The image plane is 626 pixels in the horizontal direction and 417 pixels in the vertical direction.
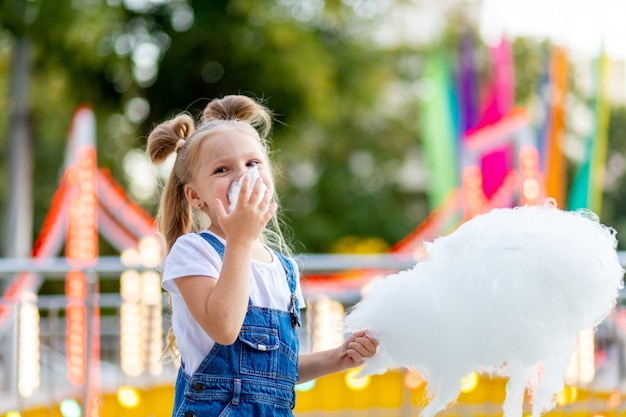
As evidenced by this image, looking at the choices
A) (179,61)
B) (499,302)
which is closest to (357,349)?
(499,302)

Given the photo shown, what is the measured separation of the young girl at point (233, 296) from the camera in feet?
6.01

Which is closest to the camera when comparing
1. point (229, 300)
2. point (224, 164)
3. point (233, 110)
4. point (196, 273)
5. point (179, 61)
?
Result: point (229, 300)

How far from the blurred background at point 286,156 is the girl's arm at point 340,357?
0.54m

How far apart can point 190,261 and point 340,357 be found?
44 cm

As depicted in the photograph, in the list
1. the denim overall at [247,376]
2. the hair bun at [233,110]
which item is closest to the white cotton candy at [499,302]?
the denim overall at [247,376]

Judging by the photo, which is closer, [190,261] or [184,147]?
[190,261]

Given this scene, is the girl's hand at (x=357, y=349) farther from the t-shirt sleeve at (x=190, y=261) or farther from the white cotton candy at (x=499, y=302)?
the t-shirt sleeve at (x=190, y=261)

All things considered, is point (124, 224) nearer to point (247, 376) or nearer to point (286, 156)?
point (247, 376)

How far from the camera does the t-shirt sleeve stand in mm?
1910

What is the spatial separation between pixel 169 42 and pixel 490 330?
11.2 m

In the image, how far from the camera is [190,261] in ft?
6.33

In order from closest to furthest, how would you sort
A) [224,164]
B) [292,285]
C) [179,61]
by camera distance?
[224,164] → [292,285] → [179,61]

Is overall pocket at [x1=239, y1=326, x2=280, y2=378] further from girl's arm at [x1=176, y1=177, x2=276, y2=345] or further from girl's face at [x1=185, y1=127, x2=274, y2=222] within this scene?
girl's face at [x1=185, y1=127, x2=274, y2=222]

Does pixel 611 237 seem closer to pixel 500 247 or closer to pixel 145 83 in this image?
pixel 500 247
